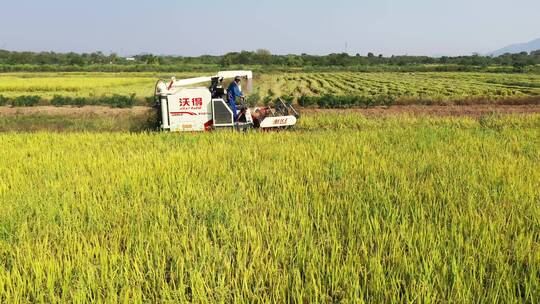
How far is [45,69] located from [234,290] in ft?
222

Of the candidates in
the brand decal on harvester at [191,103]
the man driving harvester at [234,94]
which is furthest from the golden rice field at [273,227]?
the man driving harvester at [234,94]

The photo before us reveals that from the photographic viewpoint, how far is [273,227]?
3.43 meters

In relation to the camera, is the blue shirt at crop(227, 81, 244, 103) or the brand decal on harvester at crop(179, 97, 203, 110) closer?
the brand decal on harvester at crop(179, 97, 203, 110)

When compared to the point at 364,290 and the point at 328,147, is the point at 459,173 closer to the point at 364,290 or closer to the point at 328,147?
the point at 328,147

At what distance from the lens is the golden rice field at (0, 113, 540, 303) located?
99.3 inches

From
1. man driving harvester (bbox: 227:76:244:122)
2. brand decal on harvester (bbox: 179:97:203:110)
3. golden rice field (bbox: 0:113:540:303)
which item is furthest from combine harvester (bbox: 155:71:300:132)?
golden rice field (bbox: 0:113:540:303)

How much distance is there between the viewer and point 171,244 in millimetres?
3236

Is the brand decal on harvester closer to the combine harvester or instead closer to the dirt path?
the combine harvester

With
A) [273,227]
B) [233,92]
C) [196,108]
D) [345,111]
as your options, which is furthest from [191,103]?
[345,111]

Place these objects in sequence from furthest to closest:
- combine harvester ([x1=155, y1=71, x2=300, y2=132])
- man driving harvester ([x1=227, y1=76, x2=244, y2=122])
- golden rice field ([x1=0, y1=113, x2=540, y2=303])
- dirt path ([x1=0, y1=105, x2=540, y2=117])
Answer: dirt path ([x1=0, y1=105, x2=540, y2=117]) < man driving harvester ([x1=227, y1=76, x2=244, y2=122]) < combine harvester ([x1=155, y1=71, x2=300, y2=132]) < golden rice field ([x1=0, y1=113, x2=540, y2=303])

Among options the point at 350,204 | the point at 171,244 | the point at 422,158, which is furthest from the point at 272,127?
the point at 171,244

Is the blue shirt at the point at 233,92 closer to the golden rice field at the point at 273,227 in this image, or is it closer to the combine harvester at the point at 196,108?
the combine harvester at the point at 196,108

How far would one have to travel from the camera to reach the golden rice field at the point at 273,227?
2.52m

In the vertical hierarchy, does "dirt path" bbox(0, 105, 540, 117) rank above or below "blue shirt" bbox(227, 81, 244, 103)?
below
